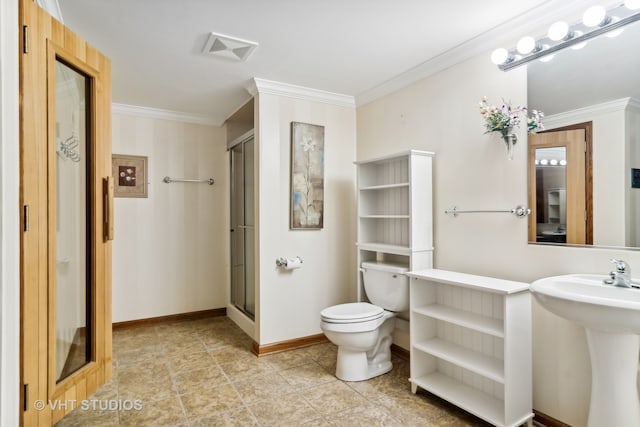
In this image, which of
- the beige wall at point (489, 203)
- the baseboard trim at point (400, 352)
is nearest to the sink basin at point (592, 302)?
the beige wall at point (489, 203)

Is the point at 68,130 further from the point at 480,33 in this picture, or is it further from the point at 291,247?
the point at 480,33

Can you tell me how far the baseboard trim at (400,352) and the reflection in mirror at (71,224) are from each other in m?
2.25

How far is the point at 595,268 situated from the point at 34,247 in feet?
8.30

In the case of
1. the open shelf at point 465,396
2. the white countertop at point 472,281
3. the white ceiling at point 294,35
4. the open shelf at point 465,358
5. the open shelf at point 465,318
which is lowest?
the open shelf at point 465,396

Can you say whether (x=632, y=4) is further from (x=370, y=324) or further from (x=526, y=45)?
(x=370, y=324)

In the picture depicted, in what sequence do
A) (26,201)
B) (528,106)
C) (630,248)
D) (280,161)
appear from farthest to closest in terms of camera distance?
1. (280,161)
2. (528,106)
3. (630,248)
4. (26,201)

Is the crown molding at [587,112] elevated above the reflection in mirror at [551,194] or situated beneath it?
elevated above

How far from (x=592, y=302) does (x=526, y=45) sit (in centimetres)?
136

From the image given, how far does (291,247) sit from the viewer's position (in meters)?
3.21

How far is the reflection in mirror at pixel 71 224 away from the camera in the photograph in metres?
1.60

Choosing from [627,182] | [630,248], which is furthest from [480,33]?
[630,248]

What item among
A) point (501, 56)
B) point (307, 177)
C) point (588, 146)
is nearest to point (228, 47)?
point (307, 177)

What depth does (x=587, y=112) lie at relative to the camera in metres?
1.82

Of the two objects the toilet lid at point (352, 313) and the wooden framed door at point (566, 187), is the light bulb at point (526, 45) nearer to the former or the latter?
the wooden framed door at point (566, 187)
